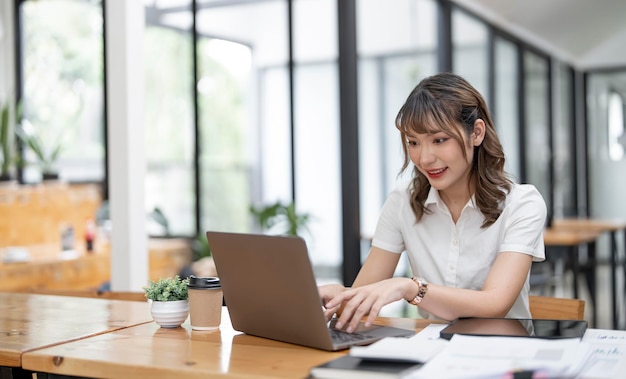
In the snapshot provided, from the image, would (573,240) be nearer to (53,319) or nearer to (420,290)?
(420,290)

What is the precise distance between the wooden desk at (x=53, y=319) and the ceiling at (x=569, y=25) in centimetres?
446

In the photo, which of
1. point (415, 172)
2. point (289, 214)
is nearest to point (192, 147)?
point (289, 214)

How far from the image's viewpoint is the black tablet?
1.64 meters

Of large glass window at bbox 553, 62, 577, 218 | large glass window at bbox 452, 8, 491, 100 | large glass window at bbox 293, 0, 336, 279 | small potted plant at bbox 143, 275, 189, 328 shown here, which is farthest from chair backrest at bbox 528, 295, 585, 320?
large glass window at bbox 553, 62, 577, 218

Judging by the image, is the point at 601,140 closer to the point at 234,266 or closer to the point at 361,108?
the point at 361,108

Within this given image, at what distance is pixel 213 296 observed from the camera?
191 centimetres

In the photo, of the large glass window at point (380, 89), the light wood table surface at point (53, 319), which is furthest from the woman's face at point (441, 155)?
the large glass window at point (380, 89)

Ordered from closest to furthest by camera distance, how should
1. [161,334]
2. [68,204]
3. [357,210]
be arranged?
1. [161,334]
2. [357,210]
3. [68,204]

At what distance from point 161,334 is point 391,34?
13.6ft

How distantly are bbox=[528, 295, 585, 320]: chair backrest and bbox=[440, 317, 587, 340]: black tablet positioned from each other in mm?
319

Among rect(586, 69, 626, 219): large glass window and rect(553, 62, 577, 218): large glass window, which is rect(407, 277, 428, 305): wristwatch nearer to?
rect(553, 62, 577, 218): large glass window

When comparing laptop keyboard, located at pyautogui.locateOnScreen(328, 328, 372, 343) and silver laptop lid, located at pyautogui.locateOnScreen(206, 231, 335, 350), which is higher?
silver laptop lid, located at pyautogui.locateOnScreen(206, 231, 335, 350)

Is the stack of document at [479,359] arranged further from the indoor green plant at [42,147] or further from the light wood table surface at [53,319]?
the indoor green plant at [42,147]

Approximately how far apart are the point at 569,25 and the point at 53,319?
7135mm
